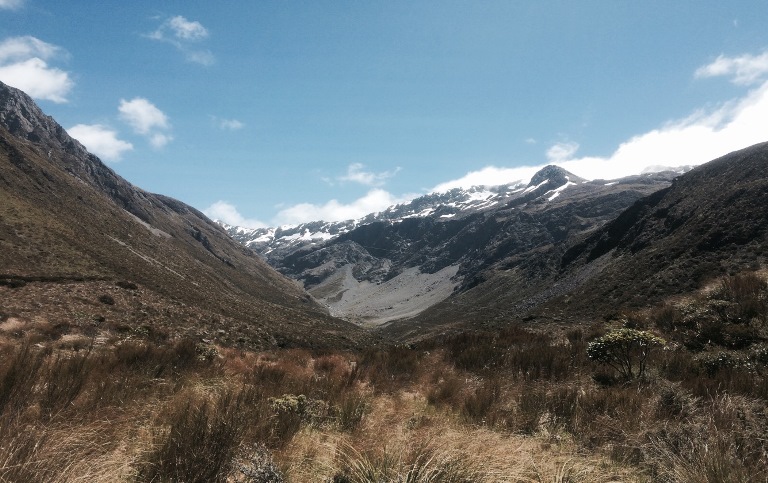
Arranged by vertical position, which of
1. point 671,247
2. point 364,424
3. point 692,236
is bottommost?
point 671,247

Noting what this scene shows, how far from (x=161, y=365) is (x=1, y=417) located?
13.8 feet

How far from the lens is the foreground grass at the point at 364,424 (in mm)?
3775

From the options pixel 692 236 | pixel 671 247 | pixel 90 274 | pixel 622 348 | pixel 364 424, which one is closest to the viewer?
pixel 364 424

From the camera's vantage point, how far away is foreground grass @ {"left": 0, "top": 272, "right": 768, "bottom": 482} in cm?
378

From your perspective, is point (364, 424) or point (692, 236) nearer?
point (364, 424)

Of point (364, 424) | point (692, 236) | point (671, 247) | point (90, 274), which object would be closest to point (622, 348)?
point (364, 424)

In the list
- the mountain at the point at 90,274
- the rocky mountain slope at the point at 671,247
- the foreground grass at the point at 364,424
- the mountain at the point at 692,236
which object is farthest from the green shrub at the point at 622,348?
the mountain at the point at 692,236

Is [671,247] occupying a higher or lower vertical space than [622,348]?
lower

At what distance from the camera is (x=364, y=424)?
6.07m

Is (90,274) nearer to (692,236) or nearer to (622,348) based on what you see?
(622,348)

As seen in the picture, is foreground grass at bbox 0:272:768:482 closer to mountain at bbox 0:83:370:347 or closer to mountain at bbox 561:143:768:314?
mountain at bbox 0:83:370:347

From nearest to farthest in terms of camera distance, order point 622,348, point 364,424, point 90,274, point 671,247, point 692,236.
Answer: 1. point 364,424
2. point 622,348
3. point 90,274
4. point 692,236
5. point 671,247

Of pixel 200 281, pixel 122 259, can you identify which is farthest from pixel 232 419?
pixel 200 281

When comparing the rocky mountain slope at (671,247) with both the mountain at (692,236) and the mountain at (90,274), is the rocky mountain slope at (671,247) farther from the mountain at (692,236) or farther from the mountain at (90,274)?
the mountain at (90,274)
